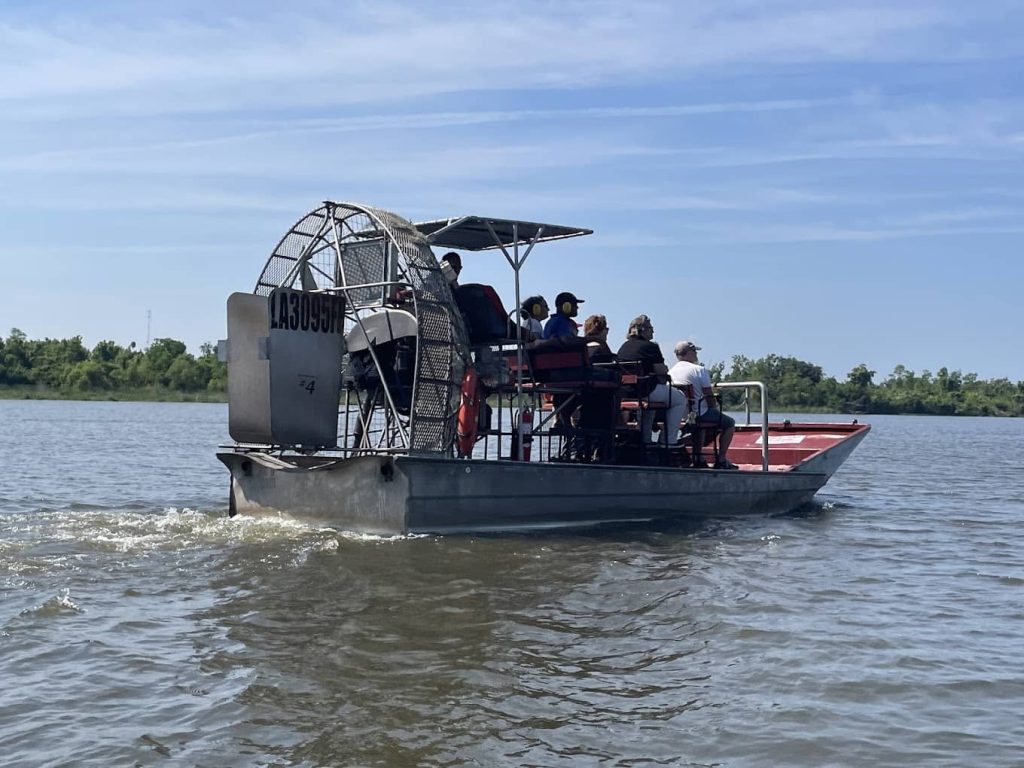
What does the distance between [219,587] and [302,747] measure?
12.7ft

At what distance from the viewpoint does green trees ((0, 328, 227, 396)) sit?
101125 millimetres

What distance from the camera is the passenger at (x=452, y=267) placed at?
12.1m

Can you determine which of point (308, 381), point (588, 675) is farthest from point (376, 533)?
point (588, 675)

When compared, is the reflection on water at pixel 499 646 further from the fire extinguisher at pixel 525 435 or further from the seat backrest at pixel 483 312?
the seat backrest at pixel 483 312

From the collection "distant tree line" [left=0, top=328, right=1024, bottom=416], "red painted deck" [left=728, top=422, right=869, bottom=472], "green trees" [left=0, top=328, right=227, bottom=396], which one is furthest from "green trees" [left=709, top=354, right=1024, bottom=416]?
"red painted deck" [left=728, top=422, right=869, bottom=472]

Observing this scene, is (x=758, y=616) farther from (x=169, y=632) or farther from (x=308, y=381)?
(x=308, y=381)

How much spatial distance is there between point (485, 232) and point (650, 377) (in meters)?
2.62

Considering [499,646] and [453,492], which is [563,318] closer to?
[453,492]

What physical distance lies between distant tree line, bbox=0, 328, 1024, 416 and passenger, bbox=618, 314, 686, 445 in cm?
8079

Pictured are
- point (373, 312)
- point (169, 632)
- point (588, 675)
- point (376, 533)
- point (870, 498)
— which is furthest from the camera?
point (870, 498)

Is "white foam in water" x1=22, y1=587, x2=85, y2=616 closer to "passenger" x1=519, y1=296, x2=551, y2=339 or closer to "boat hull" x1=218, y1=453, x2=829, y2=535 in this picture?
"boat hull" x1=218, y1=453, x2=829, y2=535

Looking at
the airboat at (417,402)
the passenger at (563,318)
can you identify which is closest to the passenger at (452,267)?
the airboat at (417,402)

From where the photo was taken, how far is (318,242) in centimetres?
1316

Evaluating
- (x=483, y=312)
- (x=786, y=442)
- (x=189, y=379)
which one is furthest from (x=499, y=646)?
(x=189, y=379)
